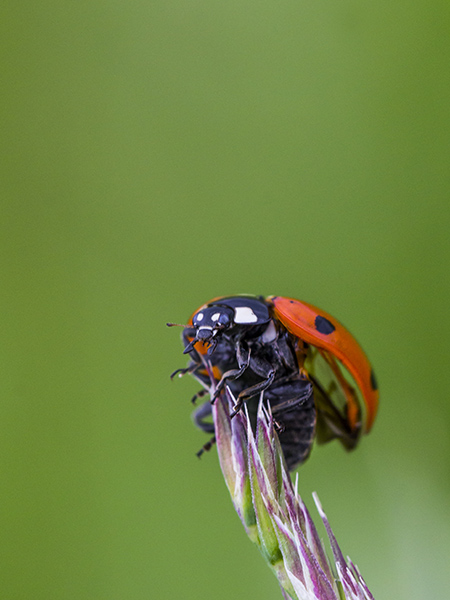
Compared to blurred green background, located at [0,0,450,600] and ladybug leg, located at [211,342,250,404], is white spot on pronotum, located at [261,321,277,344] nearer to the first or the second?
ladybug leg, located at [211,342,250,404]

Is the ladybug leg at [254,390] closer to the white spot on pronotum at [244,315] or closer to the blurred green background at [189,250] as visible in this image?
the white spot on pronotum at [244,315]

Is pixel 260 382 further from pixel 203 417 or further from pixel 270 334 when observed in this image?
pixel 203 417

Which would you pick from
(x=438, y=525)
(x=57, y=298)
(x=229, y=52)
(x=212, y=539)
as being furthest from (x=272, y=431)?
(x=229, y=52)

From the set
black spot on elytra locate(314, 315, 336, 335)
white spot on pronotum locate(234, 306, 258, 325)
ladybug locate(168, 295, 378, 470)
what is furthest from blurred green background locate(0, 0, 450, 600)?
white spot on pronotum locate(234, 306, 258, 325)

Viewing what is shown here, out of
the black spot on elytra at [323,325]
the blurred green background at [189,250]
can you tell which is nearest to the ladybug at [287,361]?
the black spot on elytra at [323,325]

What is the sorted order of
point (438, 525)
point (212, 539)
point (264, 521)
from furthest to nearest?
1. point (212, 539)
2. point (438, 525)
3. point (264, 521)

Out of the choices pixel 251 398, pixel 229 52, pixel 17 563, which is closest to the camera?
pixel 251 398

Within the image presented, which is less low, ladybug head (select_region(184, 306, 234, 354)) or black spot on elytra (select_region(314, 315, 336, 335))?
ladybug head (select_region(184, 306, 234, 354))

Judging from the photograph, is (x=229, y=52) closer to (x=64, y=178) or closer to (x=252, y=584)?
(x=64, y=178)
